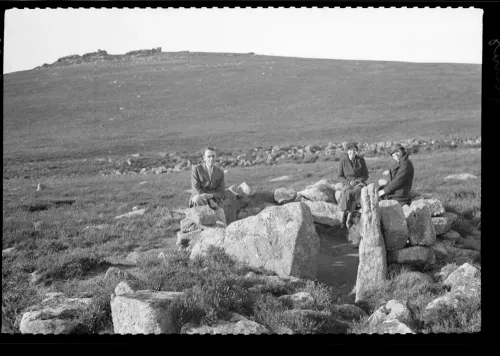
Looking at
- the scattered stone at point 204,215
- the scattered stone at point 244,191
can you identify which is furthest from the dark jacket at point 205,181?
the scattered stone at point 244,191

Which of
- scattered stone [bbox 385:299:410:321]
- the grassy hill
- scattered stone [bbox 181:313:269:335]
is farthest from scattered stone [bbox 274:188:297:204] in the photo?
the grassy hill

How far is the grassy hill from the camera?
45125 mm

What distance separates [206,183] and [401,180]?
559cm

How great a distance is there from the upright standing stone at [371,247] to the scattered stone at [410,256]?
68 cm

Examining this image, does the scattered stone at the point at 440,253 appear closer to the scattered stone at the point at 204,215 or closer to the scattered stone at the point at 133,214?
the scattered stone at the point at 204,215

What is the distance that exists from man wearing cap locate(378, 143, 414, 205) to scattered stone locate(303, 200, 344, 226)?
4.62 feet

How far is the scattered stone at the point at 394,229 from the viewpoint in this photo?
1202cm

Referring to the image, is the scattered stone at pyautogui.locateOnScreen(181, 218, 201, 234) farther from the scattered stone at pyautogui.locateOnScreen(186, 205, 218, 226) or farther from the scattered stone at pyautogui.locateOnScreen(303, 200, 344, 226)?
the scattered stone at pyautogui.locateOnScreen(303, 200, 344, 226)

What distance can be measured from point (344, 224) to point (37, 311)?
339 inches

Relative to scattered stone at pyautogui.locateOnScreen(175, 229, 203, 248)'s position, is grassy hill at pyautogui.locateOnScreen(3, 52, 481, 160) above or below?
above

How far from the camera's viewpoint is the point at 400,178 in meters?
14.0

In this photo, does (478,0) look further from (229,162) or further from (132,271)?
(229,162)

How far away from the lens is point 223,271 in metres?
11.3
